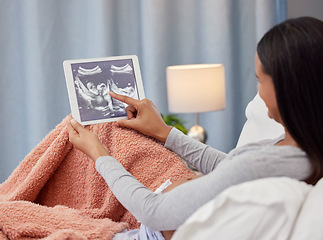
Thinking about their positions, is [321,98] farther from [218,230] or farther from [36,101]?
[36,101]

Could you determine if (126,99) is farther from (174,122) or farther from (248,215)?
(174,122)

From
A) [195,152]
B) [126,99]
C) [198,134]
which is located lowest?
[198,134]

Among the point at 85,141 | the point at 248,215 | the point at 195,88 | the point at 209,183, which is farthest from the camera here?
the point at 195,88

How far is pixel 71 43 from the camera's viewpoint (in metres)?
2.67

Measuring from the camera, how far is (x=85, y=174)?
1197 millimetres

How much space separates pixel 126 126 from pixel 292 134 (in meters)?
0.48

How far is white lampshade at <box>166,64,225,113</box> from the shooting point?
93.4 inches

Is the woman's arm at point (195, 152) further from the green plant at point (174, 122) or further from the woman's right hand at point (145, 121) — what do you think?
the green plant at point (174, 122)

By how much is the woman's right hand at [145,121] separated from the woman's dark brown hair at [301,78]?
1.36 feet

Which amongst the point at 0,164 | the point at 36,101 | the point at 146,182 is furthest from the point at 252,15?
the point at 146,182

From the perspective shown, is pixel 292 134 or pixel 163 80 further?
pixel 163 80

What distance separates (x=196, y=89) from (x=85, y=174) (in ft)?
4.20

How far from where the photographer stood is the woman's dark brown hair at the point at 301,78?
0.79 metres

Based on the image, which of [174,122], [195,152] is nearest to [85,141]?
[195,152]
